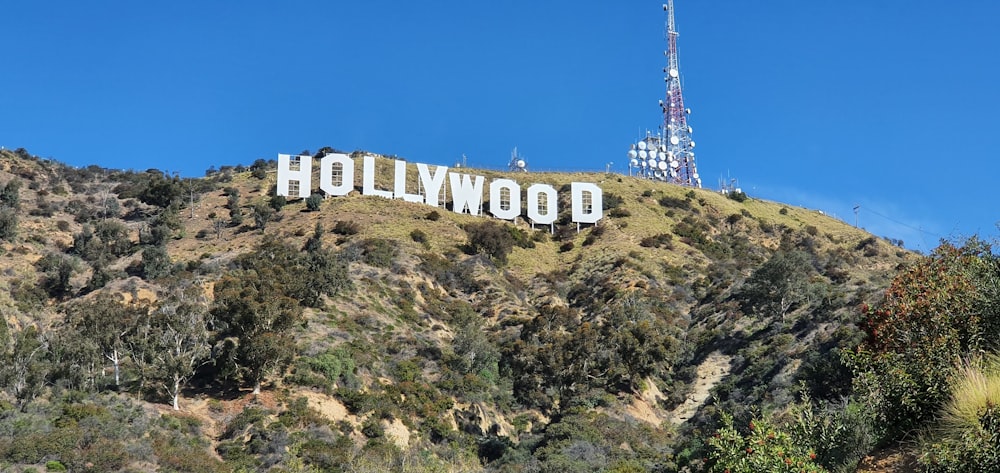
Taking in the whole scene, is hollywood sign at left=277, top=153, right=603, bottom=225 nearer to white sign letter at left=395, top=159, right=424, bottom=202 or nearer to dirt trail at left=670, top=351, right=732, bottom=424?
white sign letter at left=395, top=159, right=424, bottom=202

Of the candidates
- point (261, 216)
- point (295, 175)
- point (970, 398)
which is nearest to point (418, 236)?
point (261, 216)

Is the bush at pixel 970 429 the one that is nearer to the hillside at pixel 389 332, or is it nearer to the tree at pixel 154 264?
the hillside at pixel 389 332

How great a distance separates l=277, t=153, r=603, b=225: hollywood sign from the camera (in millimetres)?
79938

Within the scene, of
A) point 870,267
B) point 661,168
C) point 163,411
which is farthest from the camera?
point 661,168

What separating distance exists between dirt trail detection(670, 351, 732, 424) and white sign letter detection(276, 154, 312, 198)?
40877 millimetres

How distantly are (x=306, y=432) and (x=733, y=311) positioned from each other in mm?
33540

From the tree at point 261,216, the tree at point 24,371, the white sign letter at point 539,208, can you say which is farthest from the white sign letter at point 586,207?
the tree at point 24,371

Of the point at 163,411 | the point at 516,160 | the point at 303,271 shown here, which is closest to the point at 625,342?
the point at 303,271

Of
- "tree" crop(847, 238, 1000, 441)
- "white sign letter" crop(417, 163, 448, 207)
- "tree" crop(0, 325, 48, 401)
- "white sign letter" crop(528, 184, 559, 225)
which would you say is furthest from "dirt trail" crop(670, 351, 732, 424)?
"white sign letter" crop(417, 163, 448, 207)

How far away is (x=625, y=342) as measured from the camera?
161 ft

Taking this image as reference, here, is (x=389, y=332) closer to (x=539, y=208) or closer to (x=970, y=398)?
(x=539, y=208)

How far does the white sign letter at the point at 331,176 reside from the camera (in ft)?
263

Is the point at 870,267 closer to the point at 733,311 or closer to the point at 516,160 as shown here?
the point at 733,311

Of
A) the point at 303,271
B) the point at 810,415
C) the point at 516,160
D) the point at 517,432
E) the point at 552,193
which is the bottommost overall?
the point at 517,432
